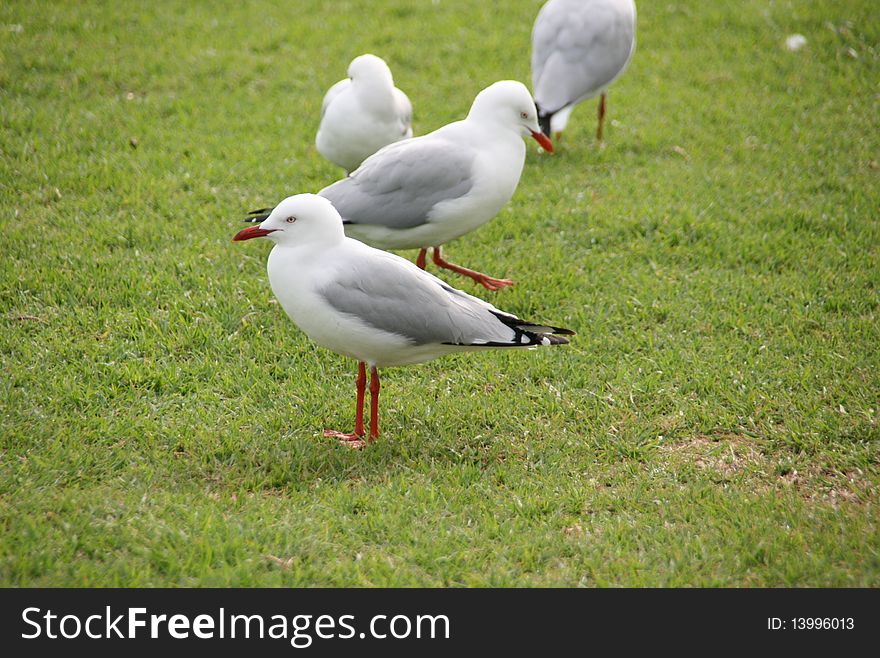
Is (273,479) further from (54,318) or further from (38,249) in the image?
(38,249)

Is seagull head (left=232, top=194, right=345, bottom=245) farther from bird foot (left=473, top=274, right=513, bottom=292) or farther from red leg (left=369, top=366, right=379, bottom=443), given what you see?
bird foot (left=473, top=274, right=513, bottom=292)

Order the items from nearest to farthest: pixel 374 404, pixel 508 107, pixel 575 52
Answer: pixel 374 404, pixel 508 107, pixel 575 52

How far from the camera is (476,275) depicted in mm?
6188

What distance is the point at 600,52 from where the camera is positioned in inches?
317

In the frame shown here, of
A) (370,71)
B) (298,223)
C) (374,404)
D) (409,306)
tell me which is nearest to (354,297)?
(409,306)

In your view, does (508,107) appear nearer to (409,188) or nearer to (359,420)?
(409,188)

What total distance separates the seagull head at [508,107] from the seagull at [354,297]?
158 centimetres

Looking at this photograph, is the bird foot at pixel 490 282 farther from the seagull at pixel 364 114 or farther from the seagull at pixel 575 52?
the seagull at pixel 575 52

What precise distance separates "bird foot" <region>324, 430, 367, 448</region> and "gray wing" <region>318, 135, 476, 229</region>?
1.42 meters

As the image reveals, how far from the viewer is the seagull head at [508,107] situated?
5.67 metres

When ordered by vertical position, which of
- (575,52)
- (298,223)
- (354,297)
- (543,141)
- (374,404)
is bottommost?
(374,404)

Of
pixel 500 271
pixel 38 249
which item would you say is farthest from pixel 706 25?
pixel 38 249

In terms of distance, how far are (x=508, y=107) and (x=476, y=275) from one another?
3.70 feet
